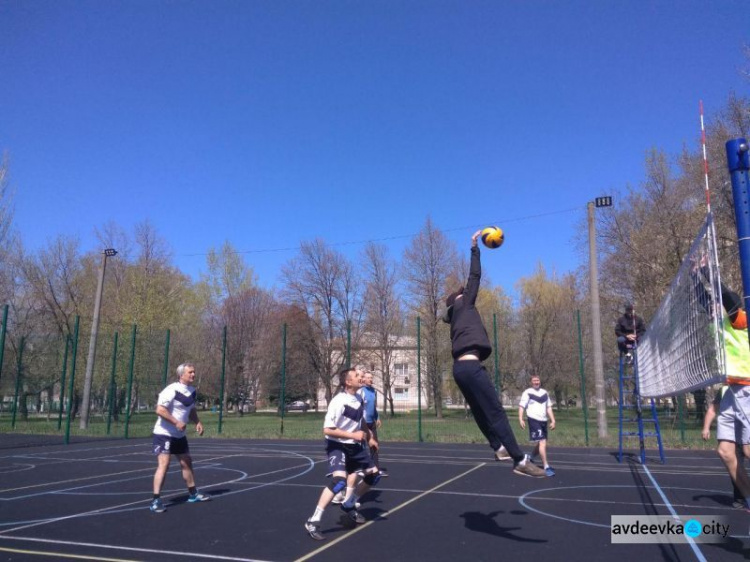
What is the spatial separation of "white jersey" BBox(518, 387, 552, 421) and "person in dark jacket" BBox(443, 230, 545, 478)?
6782 millimetres

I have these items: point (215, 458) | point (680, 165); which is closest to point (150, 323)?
point (215, 458)

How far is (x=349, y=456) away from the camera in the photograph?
7.13 m

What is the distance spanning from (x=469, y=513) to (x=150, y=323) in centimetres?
3449

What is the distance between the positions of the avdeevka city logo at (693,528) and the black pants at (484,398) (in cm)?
280

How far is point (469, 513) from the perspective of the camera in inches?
304

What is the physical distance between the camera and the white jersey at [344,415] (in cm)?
709

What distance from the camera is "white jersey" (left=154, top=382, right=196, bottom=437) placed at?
8352mm

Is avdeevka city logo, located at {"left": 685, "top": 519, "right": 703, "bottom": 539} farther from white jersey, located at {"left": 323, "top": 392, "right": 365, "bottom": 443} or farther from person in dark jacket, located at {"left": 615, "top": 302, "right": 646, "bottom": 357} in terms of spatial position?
person in dark jacket, located at {"left": 615, "top": 302, "right": 646, "bottom": 357}

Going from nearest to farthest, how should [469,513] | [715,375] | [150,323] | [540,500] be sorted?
[715,375] < [469,513] < [540,500] < [150,323]

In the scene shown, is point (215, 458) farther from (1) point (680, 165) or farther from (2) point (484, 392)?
(1) point (680, 165)

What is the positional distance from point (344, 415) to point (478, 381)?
226cm

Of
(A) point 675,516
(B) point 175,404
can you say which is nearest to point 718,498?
(A) point 675,516

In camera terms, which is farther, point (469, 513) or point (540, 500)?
point (540, 500)

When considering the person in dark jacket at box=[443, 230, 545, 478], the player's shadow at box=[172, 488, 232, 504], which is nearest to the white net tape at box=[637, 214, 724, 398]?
the person in dark jacket at box=[443, 230, 545, 478]
